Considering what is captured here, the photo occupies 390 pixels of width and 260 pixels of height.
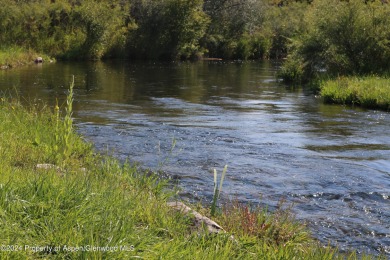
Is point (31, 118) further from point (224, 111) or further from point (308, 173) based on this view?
point (224, 111)

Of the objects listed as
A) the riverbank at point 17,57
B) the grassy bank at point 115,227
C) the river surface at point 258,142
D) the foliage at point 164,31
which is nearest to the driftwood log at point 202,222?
the grassy bank at point 115,227

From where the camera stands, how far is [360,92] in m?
19.0

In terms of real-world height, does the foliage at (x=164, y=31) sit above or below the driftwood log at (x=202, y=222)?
above

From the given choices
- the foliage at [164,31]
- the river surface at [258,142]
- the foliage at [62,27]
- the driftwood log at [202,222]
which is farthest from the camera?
the foliage at [164,31]

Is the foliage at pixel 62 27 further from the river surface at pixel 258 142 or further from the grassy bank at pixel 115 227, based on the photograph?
the grassy bank at pixel 115 227

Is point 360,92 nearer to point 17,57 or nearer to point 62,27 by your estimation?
point 17,57

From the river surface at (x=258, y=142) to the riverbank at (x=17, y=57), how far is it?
272 inches

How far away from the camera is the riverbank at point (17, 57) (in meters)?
30.8

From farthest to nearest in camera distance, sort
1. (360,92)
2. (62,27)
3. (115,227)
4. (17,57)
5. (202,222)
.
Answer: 1. (62,27)
2. (17,57)
3. (360,92)
4. (202,222)
5. (115,227)

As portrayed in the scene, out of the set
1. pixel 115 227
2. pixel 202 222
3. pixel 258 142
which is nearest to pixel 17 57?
pixel 258 142

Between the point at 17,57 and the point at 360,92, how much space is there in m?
21.4

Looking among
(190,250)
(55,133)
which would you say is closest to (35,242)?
(190,250)

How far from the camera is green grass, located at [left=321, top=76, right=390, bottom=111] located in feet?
59.9

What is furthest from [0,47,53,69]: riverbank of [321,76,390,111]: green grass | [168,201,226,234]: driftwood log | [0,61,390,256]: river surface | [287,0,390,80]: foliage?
[168,201,226,234]: driftwood log
